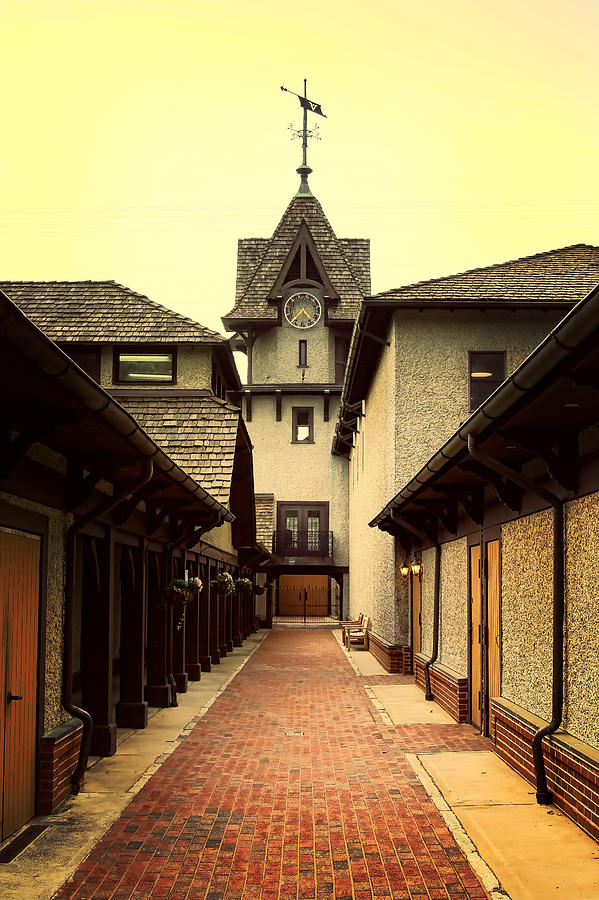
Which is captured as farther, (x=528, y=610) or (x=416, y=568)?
(x=416, y=568)

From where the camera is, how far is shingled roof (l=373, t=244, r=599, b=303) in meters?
18.1

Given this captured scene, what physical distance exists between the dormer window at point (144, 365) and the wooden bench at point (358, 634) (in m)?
8.37

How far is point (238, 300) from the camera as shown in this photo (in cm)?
4072

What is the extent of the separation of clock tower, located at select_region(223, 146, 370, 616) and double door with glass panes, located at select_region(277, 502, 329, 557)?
1.6 inches

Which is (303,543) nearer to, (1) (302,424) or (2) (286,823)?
(1) (302,424)

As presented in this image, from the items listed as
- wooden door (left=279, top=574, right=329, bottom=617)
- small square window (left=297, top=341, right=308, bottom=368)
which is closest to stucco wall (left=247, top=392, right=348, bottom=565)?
small square window (left=297, top=341, right=308, bottom=368)

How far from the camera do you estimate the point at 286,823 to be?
23.7ft

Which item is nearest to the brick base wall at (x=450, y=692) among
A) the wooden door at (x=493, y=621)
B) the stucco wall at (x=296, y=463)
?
the wooden door at (x=493, y=621)

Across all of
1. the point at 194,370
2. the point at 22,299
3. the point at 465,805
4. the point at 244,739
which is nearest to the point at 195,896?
the point at 465,805

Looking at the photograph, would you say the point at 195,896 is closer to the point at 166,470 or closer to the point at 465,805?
the point at 465,805

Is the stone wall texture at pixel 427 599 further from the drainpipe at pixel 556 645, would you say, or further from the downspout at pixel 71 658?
the downspout at pixel 71 658

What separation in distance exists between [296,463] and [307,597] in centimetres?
1027

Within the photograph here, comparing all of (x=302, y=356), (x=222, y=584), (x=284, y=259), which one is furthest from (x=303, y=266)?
(x=222, y=584)

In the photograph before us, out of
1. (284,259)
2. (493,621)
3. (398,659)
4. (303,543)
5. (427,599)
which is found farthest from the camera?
(284,259)
